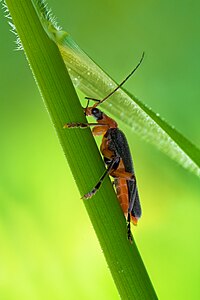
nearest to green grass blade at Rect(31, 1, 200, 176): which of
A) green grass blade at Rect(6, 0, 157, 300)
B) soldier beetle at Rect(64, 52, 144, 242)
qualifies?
green grass blade at Rect(6, 0, 157, 300)

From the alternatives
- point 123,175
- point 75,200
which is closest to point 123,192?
point 123,175

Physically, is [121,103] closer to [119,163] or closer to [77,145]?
[77,145]

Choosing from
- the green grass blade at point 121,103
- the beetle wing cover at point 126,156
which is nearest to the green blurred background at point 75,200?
the beetle wing cover at point 126,156

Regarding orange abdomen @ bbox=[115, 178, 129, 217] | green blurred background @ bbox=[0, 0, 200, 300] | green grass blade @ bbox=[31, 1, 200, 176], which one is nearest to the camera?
green grass blade @ bbox=[31, 1, 200, 176]

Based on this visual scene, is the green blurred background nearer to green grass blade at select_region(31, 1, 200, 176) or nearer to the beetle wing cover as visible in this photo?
the beetle wing cover

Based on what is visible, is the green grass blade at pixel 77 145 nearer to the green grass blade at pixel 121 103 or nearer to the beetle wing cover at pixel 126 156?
the green grass blade at pixel 121 103

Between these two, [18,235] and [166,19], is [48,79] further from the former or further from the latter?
[166,19]
